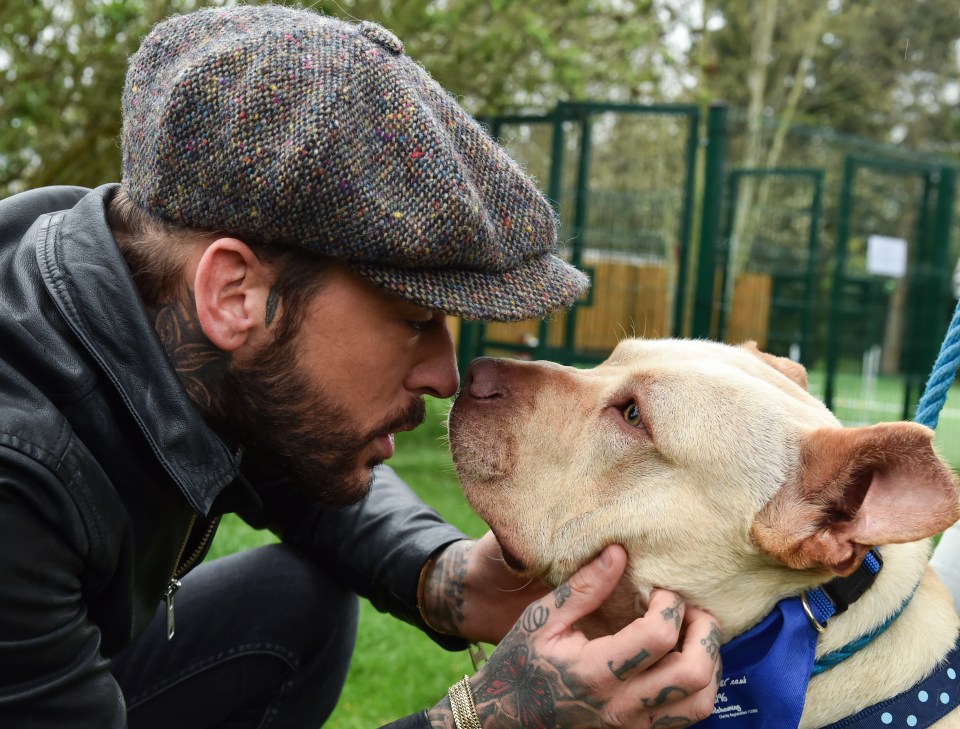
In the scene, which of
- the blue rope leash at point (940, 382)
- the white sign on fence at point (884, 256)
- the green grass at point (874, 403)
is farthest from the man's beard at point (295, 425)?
the white sign on fence at point (884, 256)

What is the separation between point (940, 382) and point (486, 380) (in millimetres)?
1104

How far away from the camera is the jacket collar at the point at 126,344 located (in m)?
2.00

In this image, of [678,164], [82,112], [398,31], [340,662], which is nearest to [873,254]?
[678,164]

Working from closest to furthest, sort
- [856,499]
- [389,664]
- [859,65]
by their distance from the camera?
[856,499] → [389,664] → [859,65]

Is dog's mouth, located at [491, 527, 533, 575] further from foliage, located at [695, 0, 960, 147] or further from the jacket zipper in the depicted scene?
foliage, located at [695, 0, 960, 147]

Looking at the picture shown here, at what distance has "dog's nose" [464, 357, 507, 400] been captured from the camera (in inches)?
92.7

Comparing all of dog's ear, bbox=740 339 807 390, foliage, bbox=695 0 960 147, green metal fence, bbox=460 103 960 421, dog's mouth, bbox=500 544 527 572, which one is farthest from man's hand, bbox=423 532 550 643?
foliage, bbox=695 0 960 147

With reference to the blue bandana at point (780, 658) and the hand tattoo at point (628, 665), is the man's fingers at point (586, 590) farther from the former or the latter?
the blue bandana at point (780, 658)

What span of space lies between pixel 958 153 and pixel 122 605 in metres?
28.5

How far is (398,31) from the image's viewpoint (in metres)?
8.20

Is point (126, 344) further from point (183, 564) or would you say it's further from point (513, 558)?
point (513, 558)

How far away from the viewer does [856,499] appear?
2018mm

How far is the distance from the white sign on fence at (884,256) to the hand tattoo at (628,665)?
352 inches

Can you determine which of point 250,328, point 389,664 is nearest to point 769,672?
point 250,328
